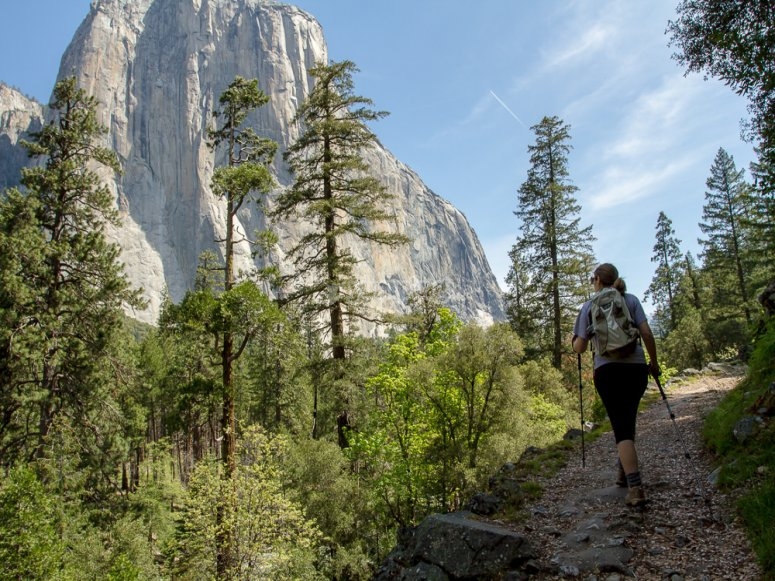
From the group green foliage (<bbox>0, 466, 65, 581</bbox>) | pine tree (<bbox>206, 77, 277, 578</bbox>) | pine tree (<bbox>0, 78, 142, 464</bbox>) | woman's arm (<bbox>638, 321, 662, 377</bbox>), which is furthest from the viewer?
pine tree (<bbox>0, 78, 142, 464</bbox>)

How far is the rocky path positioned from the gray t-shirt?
0.94 meters

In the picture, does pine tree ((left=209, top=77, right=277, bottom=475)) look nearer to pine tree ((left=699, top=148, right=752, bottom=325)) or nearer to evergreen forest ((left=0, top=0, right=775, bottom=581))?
evergreen forest ((left=0, top=0, right=775, bottom=581))

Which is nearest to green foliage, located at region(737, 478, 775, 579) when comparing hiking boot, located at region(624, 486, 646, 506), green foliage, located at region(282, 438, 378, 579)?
hiking boot, located at region(624, 486, 646, 506)

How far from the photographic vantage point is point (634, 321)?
17.2ft

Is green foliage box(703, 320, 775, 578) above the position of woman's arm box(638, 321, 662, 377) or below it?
below

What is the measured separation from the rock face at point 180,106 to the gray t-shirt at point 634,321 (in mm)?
125988

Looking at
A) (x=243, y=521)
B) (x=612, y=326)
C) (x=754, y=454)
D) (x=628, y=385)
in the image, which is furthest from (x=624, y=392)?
(x=243, y=521)

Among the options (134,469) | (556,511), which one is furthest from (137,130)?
(556,511)

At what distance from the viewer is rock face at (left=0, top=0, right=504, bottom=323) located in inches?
5335

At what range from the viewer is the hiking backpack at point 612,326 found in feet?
16.6

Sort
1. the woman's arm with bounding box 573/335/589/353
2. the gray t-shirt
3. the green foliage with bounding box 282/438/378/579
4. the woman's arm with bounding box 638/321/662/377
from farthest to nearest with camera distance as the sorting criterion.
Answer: the green foliage with bounding box 282/438/378/579 < the woman's arm with bounding box 573/335/589/353 < the gray t-shirt < the woman's arm with bounding box 638/321/662/377

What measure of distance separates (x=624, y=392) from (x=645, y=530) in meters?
1.28

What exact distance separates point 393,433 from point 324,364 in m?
3.14

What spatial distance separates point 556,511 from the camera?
582 centimetres
